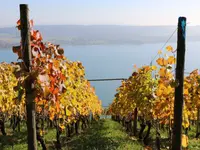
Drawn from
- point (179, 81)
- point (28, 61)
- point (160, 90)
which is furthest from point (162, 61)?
point (28, 61)

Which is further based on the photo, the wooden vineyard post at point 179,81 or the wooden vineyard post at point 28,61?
the wooden vineyard post at point 179,81

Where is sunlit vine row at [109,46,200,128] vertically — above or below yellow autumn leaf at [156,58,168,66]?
below

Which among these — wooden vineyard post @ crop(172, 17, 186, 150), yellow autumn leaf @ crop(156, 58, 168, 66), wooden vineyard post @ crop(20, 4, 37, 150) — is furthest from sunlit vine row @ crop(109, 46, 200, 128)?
wooden vineyard post @ crop(20, 4, 37, 150)

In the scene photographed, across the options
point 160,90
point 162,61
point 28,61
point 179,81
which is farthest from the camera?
point 160,90

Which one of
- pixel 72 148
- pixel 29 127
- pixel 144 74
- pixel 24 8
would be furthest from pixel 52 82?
pixel 72 148

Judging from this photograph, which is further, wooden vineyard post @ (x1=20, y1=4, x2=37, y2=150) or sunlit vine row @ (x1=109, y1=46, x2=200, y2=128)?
sunlit vine row @ (x1=109, y1=46, x2=200, y2=128)

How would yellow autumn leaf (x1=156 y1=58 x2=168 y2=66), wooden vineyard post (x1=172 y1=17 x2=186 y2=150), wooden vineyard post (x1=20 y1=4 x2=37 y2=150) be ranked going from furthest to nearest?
yellow autumn leaf (x1=156 y1=58 x2=168 y2=66), wooden vineyard post (x1=172 y1=17 x2=186 y2=150), wooden vineyard post (x1=20 y1=4 x2=37 y2=150)

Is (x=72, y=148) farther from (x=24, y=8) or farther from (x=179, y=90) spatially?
(x=24, y=8)

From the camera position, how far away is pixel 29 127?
344 cm

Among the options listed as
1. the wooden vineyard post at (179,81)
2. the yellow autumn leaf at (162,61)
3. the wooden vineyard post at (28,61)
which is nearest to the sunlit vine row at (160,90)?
the yellow autumn leaf at (162,61)

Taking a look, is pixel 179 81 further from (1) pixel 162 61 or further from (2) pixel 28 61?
(2) pixel 28 61

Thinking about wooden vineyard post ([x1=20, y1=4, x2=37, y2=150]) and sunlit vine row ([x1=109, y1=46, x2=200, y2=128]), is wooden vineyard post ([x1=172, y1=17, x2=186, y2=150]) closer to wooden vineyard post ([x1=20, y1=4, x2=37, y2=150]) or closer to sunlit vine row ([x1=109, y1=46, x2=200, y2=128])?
sunlit vine row ([x1=109, y1=46, x2=200, y2=128])

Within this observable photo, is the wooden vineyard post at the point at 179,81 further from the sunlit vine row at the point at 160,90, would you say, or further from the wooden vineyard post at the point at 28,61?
the wooden vineyard post at the point at 28,61

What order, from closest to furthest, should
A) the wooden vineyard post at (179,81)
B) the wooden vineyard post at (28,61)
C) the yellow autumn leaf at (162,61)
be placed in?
the wooden vineyard post at (28,61), the wooden vineyard post at (179,81), the yellow autumn leaf at (162,61)
